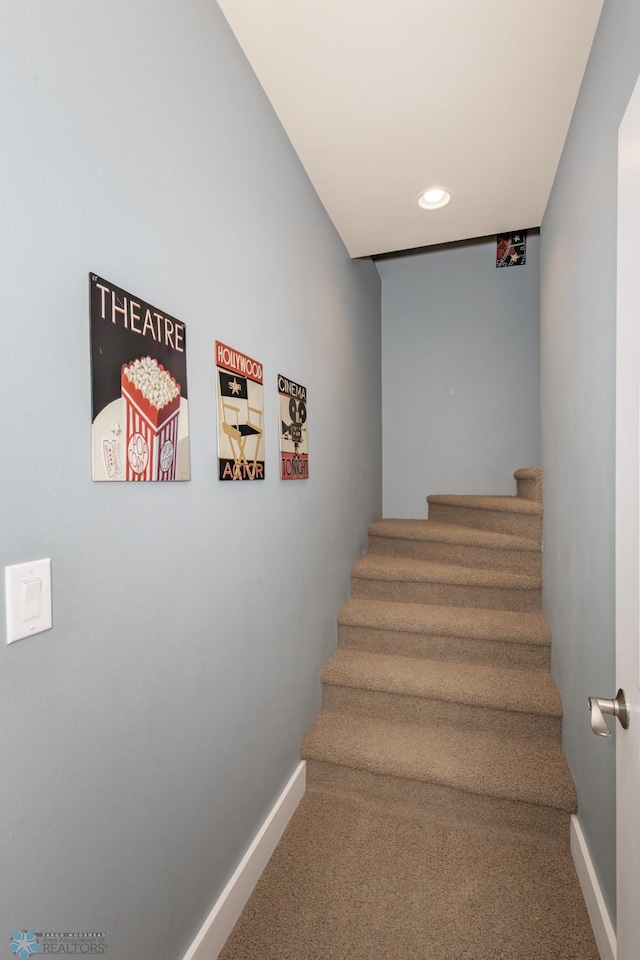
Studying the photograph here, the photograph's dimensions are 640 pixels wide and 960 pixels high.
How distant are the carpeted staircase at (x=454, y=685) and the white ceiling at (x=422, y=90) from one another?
1640 mm

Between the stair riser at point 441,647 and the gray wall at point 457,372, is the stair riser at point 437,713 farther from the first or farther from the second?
the gray wall at point 457,372

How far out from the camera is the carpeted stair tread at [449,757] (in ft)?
5.54

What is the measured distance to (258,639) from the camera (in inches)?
59.7

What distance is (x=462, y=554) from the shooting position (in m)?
2.68

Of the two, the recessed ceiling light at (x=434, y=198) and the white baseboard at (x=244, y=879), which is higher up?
the recessed ceiling light at (x=434, y=198)

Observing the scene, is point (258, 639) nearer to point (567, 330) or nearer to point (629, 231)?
point (629, 231)

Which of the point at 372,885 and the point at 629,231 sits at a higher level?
the point at 629,231

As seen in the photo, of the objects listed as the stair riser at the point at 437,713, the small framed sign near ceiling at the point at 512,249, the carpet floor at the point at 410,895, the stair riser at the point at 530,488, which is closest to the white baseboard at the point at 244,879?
the carpet floor at the point at 410,895

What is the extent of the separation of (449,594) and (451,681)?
52 centimetres

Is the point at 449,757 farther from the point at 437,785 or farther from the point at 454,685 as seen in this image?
the point at 454,685

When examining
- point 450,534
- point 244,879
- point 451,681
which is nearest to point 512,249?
point 450,534

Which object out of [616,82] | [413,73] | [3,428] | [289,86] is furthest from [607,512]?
[289,86]

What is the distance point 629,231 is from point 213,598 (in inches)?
45.2

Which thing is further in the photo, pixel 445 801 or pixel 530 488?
pixel 530 488
